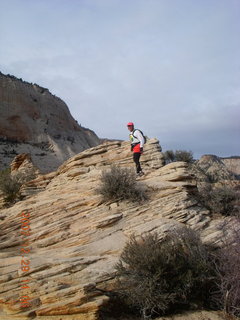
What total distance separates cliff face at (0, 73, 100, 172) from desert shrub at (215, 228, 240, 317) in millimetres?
23866

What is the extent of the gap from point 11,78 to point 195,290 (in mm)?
37726

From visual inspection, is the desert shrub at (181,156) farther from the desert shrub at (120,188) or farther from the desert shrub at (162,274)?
the desert shrub at (162,274)

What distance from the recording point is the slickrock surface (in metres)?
4.16

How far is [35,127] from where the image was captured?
34.1m

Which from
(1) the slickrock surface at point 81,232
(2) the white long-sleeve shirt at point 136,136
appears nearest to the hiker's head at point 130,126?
(2) the white long-sleeve shirt at point 136,136

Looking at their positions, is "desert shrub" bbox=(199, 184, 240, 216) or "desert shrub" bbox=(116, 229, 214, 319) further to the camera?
"desert shrub" bbox=(199, 184, 240, 216)

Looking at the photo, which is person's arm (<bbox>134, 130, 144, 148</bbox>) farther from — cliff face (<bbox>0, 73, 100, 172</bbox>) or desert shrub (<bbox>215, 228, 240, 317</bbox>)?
cliff face (<bbox>0, 73, 100, 172</bbox>)

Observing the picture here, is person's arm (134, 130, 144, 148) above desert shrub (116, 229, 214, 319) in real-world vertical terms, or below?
above

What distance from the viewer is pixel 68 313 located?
401 centimetres

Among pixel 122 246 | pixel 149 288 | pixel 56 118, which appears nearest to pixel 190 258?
pixel 149 288

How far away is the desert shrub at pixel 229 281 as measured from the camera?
4508 millimetres

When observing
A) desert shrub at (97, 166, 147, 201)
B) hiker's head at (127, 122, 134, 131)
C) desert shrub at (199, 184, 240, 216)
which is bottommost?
desert shrub at (199, 184, 240, 216)

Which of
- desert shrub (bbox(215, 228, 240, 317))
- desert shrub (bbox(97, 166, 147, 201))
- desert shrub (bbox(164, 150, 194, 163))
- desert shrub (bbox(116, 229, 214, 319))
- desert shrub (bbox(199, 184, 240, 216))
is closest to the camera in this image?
desert shrub (bbox(116, 229, 214, 319))

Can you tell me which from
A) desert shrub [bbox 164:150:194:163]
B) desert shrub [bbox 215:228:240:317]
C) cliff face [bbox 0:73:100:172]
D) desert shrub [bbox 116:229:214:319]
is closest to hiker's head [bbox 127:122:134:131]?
desert shrub [bbox 116:229:214:319]
